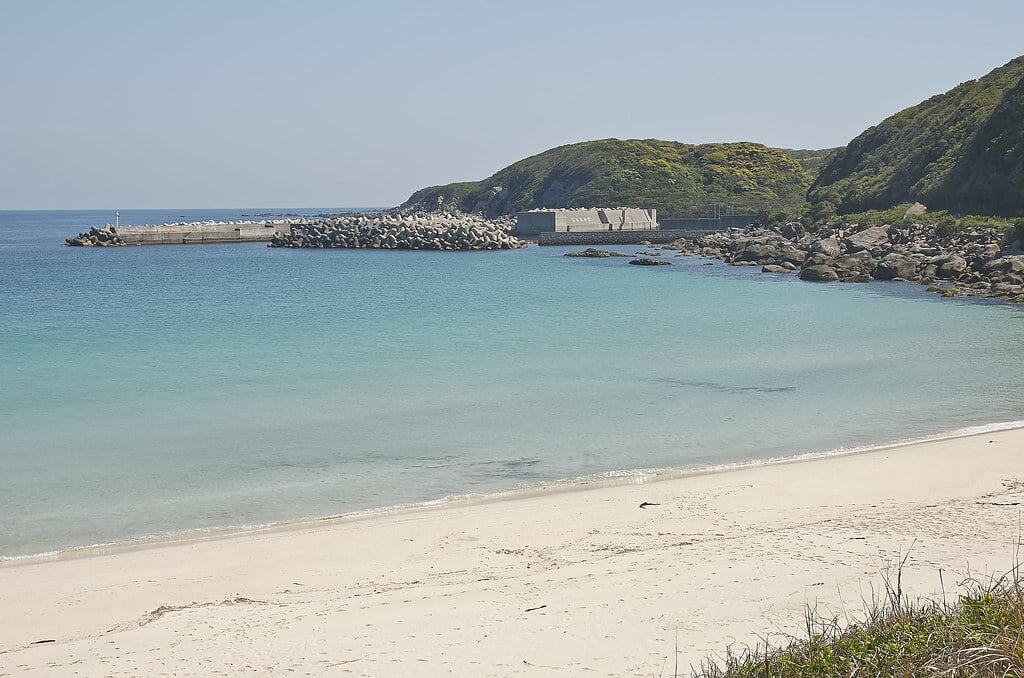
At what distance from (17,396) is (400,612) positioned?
12.7m

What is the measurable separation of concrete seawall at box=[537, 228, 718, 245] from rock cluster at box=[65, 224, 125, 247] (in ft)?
125

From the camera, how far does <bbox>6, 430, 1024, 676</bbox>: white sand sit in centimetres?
529

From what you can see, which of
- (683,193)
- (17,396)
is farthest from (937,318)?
(683,193)

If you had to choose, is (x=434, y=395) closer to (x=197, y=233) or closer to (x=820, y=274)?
(x=820, y=274)

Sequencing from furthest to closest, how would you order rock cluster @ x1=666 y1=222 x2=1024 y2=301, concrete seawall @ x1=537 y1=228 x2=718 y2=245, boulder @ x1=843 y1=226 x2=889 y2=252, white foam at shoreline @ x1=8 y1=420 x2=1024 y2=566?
concrete seawall @ x1=537 y1=228 x2=718 y2=245 < boulder @ x1=843 y1=226 x2=889 y2=252 < rock cluster @ x1=666 y1=222 x2=1024 y2=301 < white foam at shoreline @ x1=8 y1=420 x2=1024 y2=566

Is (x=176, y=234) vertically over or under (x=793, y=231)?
over

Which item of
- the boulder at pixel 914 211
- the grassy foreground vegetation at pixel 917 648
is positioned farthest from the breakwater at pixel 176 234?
the grassy foreground vegetation at pixel 917 648

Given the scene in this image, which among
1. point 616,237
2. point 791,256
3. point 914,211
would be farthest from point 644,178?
point 791,256

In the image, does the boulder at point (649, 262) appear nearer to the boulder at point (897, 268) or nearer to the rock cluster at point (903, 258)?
the rock cluster at point (903, 258)

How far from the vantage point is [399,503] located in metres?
9.41

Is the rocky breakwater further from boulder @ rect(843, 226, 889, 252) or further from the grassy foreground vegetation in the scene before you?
the grassy foreground vegetation

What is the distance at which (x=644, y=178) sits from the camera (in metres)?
111

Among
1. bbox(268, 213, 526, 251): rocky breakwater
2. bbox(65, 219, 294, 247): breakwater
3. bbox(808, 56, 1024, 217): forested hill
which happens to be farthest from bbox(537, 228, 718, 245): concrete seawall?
bbox(65, 219, 294, 247): breakwater

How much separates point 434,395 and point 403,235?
6136 cm
